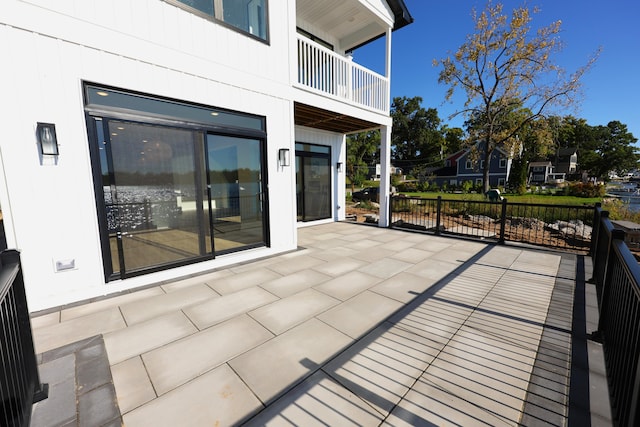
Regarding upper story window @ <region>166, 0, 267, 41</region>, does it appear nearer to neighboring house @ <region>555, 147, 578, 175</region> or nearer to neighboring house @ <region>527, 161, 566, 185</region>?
neighboring house @ <region>527, 161, 566, 185</region>

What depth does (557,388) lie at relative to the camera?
1.72 m

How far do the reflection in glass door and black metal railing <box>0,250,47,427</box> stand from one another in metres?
6.37

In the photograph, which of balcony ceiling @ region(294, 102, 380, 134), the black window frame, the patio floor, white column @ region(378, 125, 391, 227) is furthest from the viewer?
white column @ region(378, 125, 391, 227)

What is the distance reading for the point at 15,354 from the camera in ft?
4.73

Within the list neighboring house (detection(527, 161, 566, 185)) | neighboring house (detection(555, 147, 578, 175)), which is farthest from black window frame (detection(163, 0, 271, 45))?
neighboring house (detection(555, 147, 578, 175))

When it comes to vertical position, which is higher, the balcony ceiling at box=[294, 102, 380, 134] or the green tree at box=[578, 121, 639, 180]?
the green tree at box=[578, 121, 639, 180]

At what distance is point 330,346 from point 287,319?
2.01 ft

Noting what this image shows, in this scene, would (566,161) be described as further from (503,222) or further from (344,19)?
(344,19)

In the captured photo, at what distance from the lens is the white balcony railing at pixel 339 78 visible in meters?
5.64

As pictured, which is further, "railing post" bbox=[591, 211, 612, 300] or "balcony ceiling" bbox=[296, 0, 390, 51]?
"balcony ceiling" bbox=[296, 0, 390, 51]

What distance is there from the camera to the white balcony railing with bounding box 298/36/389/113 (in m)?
5.64

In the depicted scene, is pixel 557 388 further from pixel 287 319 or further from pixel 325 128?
pixel 325 128

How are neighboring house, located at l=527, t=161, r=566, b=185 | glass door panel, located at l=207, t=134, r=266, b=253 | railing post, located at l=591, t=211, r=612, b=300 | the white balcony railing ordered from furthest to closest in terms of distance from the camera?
1. neighboring house, located at l=527, t=161, r=566, b=185
2. the white balcony railing
3. glass door panel, located at l=207, t=134, r=266, b=253
4. railing post, located at l=591, t=211, r=612, b=300

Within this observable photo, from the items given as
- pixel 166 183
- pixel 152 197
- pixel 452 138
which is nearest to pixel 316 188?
pixel 166 183
